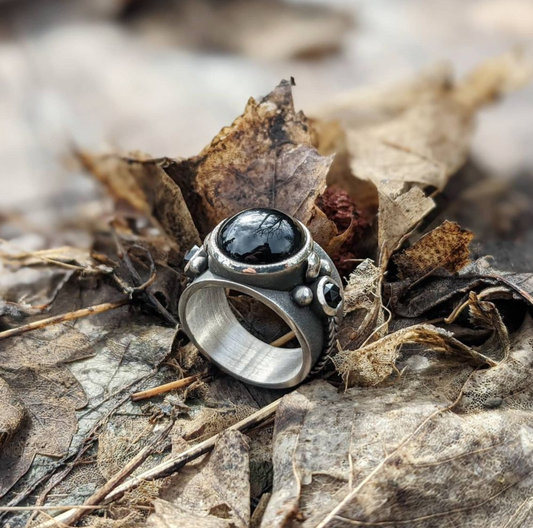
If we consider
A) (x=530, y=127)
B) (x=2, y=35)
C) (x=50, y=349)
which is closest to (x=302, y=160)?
(x=50, y=349)

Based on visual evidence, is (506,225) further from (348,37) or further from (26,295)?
(348,37)

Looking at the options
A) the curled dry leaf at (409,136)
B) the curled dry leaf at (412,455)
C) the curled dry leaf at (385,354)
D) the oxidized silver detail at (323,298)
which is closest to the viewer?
the curled dry leaf at (412,455)

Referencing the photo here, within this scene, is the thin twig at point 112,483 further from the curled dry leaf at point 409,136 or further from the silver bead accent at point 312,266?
the curled dry leaf at point 409,136

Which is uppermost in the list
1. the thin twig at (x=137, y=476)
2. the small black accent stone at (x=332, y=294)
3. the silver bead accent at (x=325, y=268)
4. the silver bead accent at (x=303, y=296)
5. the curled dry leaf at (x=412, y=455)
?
the silver bead accent at (x=325, y=268)

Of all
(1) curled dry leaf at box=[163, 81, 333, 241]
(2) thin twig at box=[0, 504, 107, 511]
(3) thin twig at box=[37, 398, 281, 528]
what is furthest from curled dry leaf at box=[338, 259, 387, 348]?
(2) thin twig at box=[0, 504, 107, 511]

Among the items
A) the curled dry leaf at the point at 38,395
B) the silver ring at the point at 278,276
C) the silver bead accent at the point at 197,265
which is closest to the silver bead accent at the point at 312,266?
the silver ring at the point at 278,276

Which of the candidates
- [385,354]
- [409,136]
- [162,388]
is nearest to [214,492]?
[162,388]

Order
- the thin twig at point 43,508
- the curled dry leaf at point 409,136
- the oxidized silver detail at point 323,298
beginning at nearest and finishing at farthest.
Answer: the thin twig at point 43,508 → the oxidized silver detail at point 323,298 → the curled dry leaf at point 409,136
